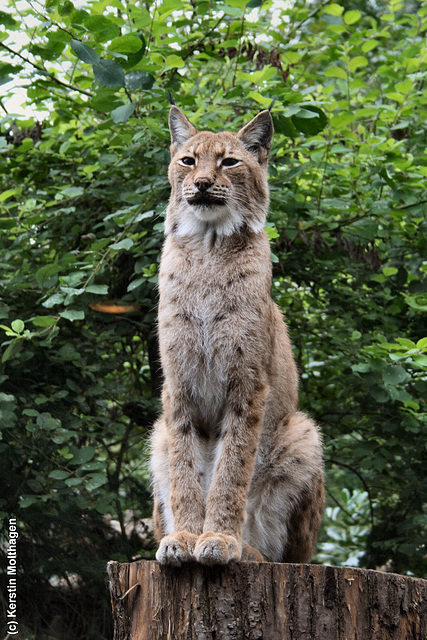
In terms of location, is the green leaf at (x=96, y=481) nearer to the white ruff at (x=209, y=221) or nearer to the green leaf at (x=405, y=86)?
the white ruff at (x=209, y=221)

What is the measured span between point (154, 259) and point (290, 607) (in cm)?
342

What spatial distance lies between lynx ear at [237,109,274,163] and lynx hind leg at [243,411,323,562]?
6.39ft

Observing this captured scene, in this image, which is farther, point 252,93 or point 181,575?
point 252,93

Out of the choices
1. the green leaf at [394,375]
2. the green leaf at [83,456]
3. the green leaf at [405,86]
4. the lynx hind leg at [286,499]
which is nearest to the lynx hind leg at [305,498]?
the lynx hind leg at [286,499]

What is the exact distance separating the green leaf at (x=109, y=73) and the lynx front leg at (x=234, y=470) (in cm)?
202

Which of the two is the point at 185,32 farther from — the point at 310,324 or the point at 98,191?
the point at 310,324

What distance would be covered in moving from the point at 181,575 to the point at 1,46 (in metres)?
3.82

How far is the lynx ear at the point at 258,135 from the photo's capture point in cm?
495

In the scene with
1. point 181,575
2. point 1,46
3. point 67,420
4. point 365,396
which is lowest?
point 181,575

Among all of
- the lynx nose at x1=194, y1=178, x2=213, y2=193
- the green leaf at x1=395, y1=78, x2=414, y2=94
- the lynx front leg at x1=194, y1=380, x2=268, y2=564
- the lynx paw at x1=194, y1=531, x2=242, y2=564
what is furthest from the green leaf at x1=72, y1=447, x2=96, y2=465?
the green leaf at x1=395, y1=78, x2=414, y2=94

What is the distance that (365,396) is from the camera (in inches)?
254

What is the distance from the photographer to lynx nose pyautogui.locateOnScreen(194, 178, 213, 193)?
4547 millimetres

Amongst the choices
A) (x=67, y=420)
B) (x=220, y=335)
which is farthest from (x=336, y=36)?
(x=67, y=420)

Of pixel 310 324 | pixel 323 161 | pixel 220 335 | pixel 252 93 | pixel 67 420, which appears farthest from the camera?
pixel 310 324
